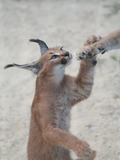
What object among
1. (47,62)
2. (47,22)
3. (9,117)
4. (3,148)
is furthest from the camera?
(47,22)

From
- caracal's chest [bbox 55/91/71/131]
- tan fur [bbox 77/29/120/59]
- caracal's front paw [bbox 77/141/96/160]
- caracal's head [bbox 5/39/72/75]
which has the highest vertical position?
tan fur [bbox 77/29/120/59]

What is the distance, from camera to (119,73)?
8844 mm

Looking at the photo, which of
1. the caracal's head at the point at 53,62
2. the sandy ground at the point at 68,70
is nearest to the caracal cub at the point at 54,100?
the caracal's head at the point at 53,62

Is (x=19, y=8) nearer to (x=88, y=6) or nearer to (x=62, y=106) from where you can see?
(x=88, y=6)

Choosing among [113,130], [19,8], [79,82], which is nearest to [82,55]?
[79,82]

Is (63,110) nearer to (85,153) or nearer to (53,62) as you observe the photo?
(53,62)

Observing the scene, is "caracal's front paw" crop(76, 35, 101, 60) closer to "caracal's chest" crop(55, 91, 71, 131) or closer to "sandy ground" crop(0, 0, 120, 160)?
"caracal's chest" crop(55, 91, 71, 131)

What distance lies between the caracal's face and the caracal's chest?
0.34m

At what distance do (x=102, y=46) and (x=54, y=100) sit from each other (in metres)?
1.07

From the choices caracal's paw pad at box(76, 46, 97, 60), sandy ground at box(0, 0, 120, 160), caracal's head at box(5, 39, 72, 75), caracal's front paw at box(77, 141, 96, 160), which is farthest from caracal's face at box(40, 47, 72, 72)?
sandy ground at box(0, 0, 120, 160)

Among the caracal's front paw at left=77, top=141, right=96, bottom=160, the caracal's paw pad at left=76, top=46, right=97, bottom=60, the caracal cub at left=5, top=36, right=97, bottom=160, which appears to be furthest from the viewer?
the caracal's paw pad at left=76, top=46, right=97, bottom=60

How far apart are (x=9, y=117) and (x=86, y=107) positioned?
1.16m

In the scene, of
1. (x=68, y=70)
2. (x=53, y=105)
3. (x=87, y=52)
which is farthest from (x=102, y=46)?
(x=68, y=70)

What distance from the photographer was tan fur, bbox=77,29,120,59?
248 inches
